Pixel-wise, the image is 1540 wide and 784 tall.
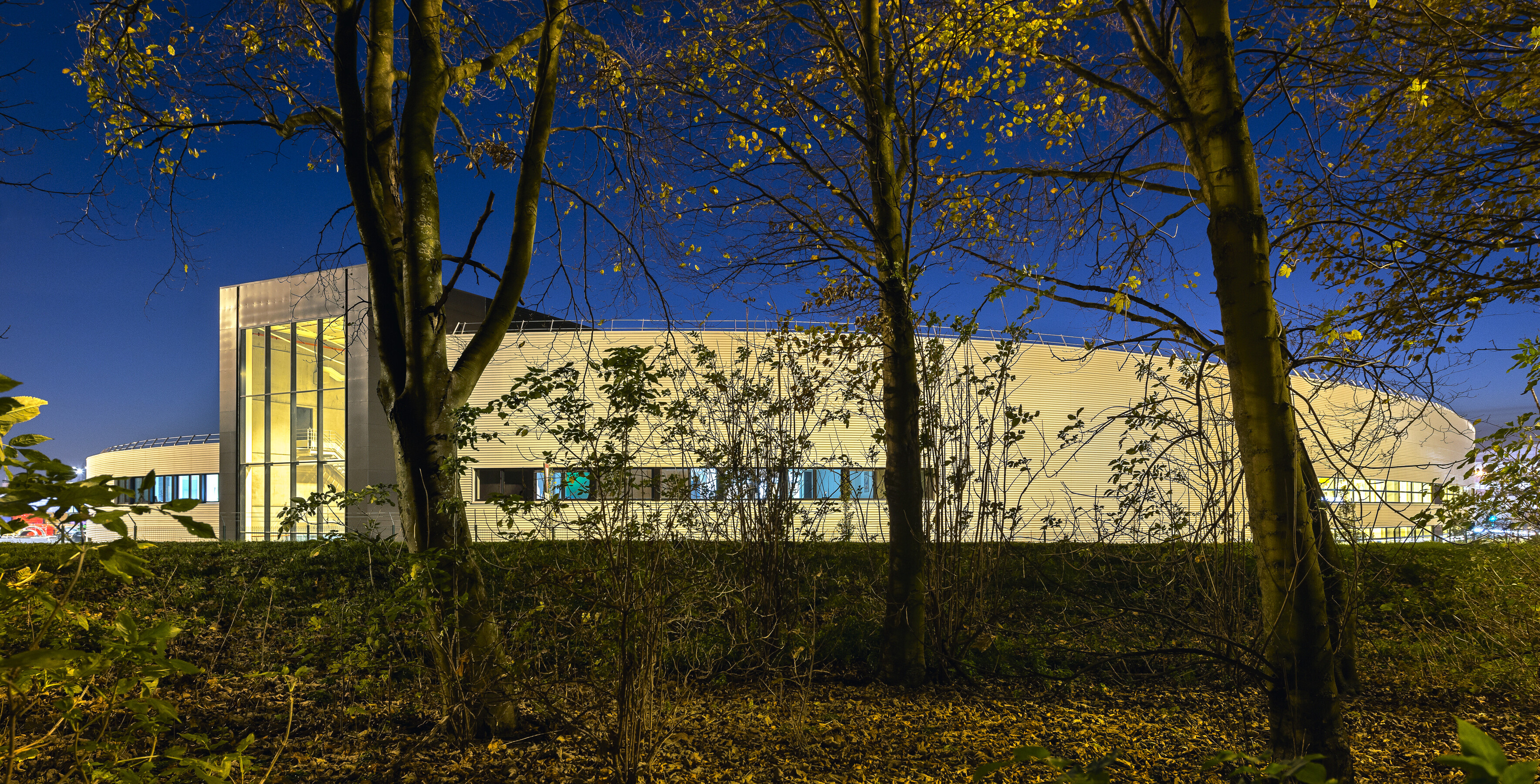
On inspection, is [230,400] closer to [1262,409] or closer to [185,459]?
[185,459]

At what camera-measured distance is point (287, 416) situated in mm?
17484

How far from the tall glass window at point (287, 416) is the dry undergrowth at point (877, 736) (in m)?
12.7

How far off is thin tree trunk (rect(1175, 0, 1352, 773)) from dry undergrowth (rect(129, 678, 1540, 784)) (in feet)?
3.33

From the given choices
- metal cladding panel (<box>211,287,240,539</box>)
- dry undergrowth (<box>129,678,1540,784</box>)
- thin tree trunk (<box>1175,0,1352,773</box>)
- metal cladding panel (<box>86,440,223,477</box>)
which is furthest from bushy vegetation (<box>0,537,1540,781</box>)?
metal cladding panel (<box>86,440,223,477</box>)

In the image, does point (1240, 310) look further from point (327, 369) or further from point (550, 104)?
point (327, 369)

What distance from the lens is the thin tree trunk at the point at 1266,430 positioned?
9.51 ft

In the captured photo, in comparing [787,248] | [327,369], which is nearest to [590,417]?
[787,248]

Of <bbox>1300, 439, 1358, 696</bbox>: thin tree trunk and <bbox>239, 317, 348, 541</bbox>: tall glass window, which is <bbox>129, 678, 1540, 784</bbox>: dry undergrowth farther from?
<bbox>239, 317, 348, 541</bbox>: tall glass window

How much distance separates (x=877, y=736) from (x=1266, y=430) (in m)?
2.72

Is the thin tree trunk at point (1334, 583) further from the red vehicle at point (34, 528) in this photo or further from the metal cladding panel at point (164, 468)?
the metal cladding panel at point (164, 468)

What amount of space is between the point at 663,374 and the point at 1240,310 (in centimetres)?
269

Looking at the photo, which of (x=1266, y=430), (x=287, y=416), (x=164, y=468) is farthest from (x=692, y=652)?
(x=164, y=468)

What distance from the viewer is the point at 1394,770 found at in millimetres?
4141

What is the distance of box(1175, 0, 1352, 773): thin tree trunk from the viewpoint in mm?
2898
